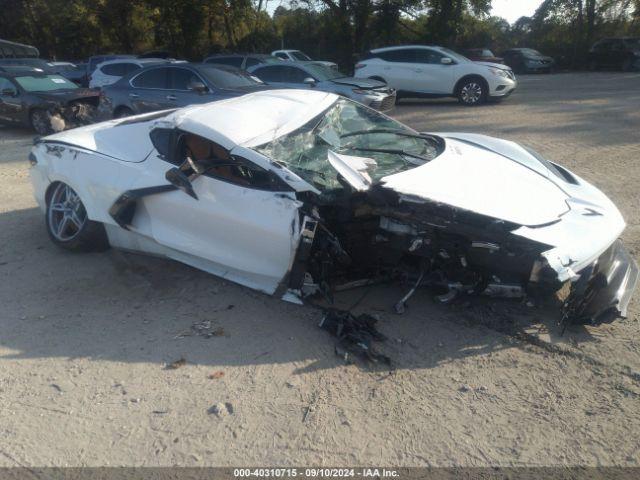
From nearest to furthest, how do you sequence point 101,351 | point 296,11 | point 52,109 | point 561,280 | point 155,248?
1. point 561,280
2. point 101,351
3. point 155,248
4. point 52,109
5. point 296,11

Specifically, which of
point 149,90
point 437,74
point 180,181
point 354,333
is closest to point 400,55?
point 437,74

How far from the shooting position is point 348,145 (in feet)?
15.0

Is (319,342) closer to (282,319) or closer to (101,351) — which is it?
(282,319)

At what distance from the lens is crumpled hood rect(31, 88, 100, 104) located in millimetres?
11648

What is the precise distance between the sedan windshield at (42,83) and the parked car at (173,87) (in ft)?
6.50

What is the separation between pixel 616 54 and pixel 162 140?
2837 centimetres

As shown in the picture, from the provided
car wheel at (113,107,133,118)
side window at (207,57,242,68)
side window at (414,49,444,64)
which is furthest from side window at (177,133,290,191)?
side window at (207,57,242,68)

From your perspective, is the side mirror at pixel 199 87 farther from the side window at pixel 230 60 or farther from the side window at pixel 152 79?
the side window at pixel 230 60

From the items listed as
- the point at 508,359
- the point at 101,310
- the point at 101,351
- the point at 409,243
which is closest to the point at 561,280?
the point at 508,359

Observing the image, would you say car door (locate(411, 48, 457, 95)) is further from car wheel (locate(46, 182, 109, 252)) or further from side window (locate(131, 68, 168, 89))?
car wheel (locate(46, 182, 109, 252))

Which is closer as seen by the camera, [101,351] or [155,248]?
[101,351]

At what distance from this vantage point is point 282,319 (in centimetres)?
395

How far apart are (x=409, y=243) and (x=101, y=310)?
2.36 meters

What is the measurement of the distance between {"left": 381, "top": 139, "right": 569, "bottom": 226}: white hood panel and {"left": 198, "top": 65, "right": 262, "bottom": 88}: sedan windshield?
6593 millimetres
